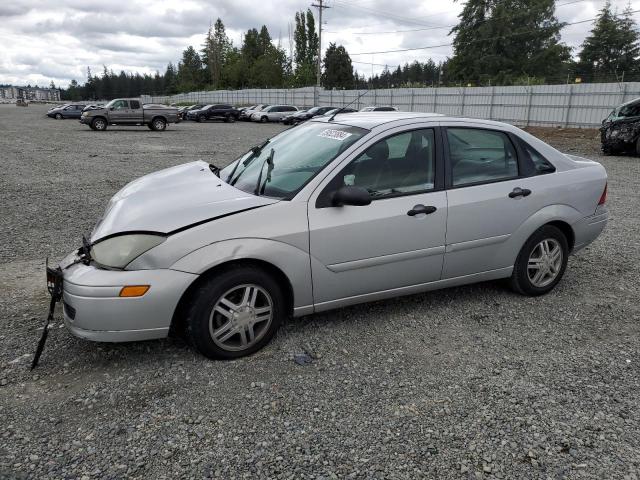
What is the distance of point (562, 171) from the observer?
14.6 ft

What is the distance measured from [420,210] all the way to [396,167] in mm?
364

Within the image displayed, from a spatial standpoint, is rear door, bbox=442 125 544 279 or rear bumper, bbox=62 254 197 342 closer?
rear bumper, bbox=62 254 197 342

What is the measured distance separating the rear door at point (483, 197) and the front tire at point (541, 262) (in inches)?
6.7

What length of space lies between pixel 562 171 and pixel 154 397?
367 centimetres

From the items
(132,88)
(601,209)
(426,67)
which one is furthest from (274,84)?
(601,209)

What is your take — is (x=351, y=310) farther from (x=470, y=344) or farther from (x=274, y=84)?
(x=274, y=84)

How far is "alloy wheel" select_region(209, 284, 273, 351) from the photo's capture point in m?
3.29

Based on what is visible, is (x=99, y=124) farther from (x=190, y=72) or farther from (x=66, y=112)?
(x=190, y=72)

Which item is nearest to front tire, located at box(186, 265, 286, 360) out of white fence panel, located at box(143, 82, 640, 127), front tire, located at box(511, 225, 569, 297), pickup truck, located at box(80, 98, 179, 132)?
front tire, located at box(511, 225, 569, 297)

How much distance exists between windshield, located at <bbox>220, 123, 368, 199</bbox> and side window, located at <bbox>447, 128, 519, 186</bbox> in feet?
2.51

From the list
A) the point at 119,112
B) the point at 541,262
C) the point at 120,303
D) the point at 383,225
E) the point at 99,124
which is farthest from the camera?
the point at 119,112

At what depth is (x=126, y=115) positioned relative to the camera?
93.0ft

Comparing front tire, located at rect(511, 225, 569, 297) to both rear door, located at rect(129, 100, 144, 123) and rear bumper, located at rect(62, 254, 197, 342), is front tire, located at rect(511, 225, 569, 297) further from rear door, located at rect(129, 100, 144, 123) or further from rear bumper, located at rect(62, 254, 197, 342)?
rear door, located at rect(129, 100, 144, 123)

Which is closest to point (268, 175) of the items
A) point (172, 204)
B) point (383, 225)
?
point (172, 204)
